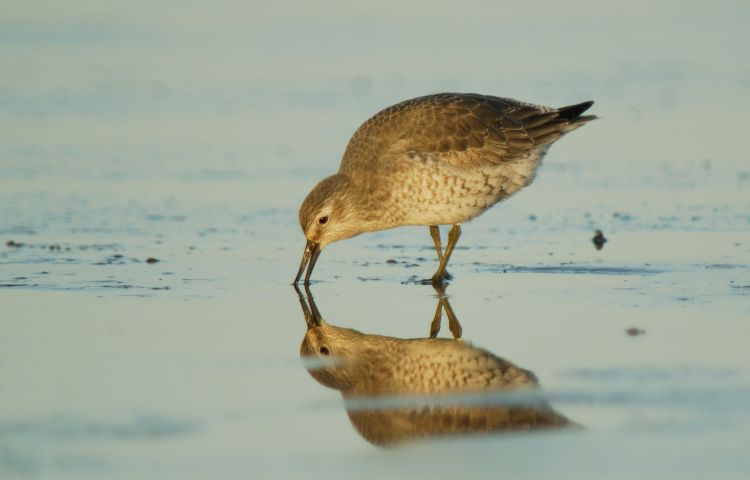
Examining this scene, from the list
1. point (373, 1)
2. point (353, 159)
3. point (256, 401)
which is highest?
point (373, 1)

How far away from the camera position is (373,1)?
19.2 metres

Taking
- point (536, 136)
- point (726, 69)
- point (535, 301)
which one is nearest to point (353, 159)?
point (536, 136)

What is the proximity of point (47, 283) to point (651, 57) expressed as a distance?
31.4 ft

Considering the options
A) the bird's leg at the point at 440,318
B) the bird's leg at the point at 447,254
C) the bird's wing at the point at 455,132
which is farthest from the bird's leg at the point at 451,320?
the bird's wing at the point at 455,132

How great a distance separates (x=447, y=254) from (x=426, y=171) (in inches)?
21.2

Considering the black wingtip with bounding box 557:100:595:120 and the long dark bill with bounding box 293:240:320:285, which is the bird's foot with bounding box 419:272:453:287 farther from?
the black wingtip with bounding box 557:100:595:120

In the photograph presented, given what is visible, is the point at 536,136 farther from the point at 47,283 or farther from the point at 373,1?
the point at 373,1

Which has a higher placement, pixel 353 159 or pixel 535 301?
pixel 353 159

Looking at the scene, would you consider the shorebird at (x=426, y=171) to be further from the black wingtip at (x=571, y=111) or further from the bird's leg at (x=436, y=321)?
the bird's leg at (x=436, y=321)

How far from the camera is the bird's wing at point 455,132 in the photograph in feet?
30.0

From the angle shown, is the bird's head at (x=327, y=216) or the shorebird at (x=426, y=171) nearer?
the bird's head at (x=327, y=216)

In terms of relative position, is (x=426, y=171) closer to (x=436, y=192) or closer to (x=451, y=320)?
(x=436, y=192)

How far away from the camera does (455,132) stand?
921cm

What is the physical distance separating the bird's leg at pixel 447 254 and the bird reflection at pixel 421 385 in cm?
117
